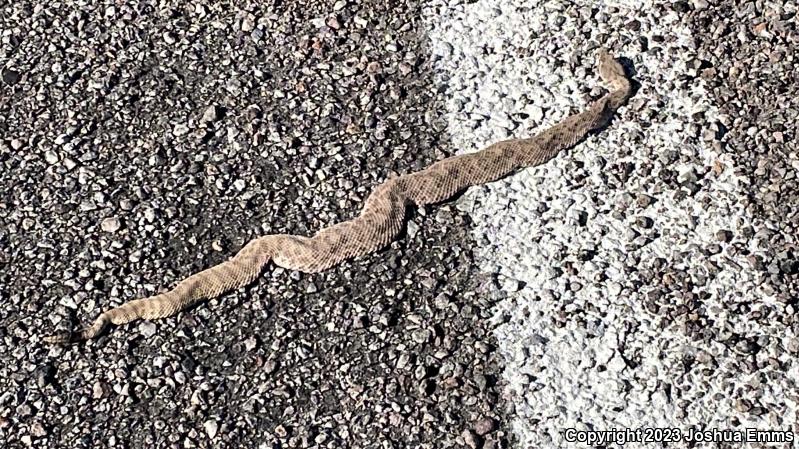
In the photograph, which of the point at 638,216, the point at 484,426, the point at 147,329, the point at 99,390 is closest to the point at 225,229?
the point at 147,329

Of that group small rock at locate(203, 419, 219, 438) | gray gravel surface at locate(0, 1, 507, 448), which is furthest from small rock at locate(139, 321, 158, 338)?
small rock at locate(203, 419, 219, 438)

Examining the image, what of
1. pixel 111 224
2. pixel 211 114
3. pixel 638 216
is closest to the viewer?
pixel 638 216

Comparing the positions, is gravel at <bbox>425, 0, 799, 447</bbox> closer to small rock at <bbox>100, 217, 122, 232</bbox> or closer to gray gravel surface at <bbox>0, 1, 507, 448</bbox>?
gray gravel surface at <bbox>0, 1, 507, 448</bbox>

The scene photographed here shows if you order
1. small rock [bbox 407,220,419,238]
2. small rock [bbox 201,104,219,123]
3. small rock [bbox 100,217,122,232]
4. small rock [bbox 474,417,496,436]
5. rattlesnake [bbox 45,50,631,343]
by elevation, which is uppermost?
small rock [bbox 201,104,219,123]

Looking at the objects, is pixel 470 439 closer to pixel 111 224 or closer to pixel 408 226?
pixel 408 226

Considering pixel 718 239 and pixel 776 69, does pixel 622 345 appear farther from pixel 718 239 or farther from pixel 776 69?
pixel 776 69

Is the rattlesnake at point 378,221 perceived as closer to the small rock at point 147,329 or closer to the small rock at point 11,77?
the small rock at point 147,329
